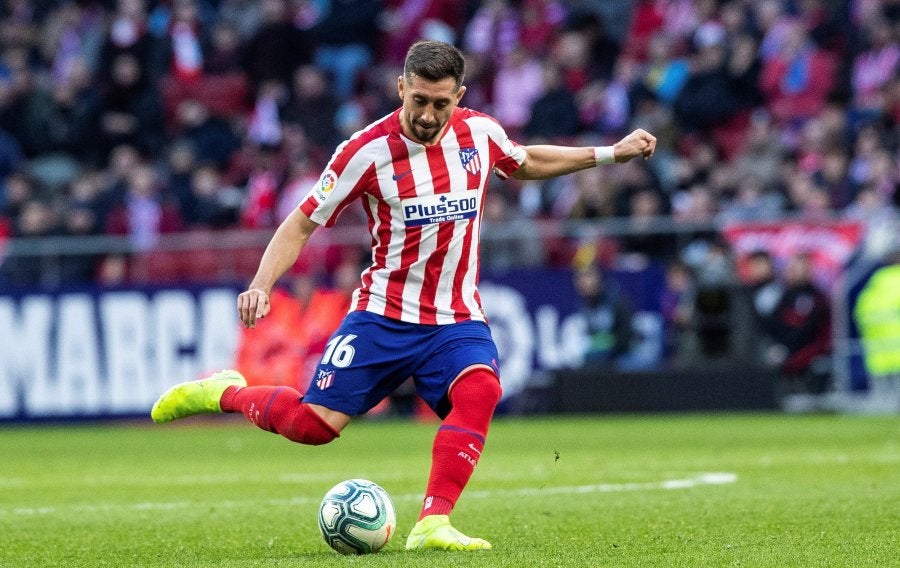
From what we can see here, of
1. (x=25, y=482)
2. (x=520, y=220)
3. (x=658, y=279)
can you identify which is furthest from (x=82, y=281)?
(x=25, y=482)

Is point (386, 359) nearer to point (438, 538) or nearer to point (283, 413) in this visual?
point (283, 413)

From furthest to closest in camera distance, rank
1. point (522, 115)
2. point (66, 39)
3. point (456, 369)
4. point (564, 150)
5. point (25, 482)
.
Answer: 1. point (66, 39)
2. point (522, 115)
3. point (25, 482)
4. point (564, 150)
5. point (456, 369)

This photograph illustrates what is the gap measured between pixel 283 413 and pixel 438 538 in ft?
3.14

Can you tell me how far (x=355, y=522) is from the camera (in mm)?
6137

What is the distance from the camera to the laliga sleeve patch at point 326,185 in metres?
6.48

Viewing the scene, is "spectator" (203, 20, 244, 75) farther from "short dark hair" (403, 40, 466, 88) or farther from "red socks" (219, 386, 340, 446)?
"short dark hair" (403, 40, 466, 88)

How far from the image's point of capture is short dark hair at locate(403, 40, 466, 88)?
616 centimetres

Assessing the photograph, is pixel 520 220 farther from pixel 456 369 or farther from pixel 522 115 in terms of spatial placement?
pixel 456 369

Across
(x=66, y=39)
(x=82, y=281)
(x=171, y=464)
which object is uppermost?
(x=66, y=39)

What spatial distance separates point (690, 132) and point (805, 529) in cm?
1201

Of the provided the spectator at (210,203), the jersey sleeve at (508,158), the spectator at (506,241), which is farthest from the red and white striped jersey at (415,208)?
the spectator at (210,203)

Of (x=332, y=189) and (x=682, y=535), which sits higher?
(x=332, y=189)

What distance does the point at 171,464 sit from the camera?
11.7 metres

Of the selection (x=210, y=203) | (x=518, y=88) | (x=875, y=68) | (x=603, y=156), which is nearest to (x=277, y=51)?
(x=210, y=203)
